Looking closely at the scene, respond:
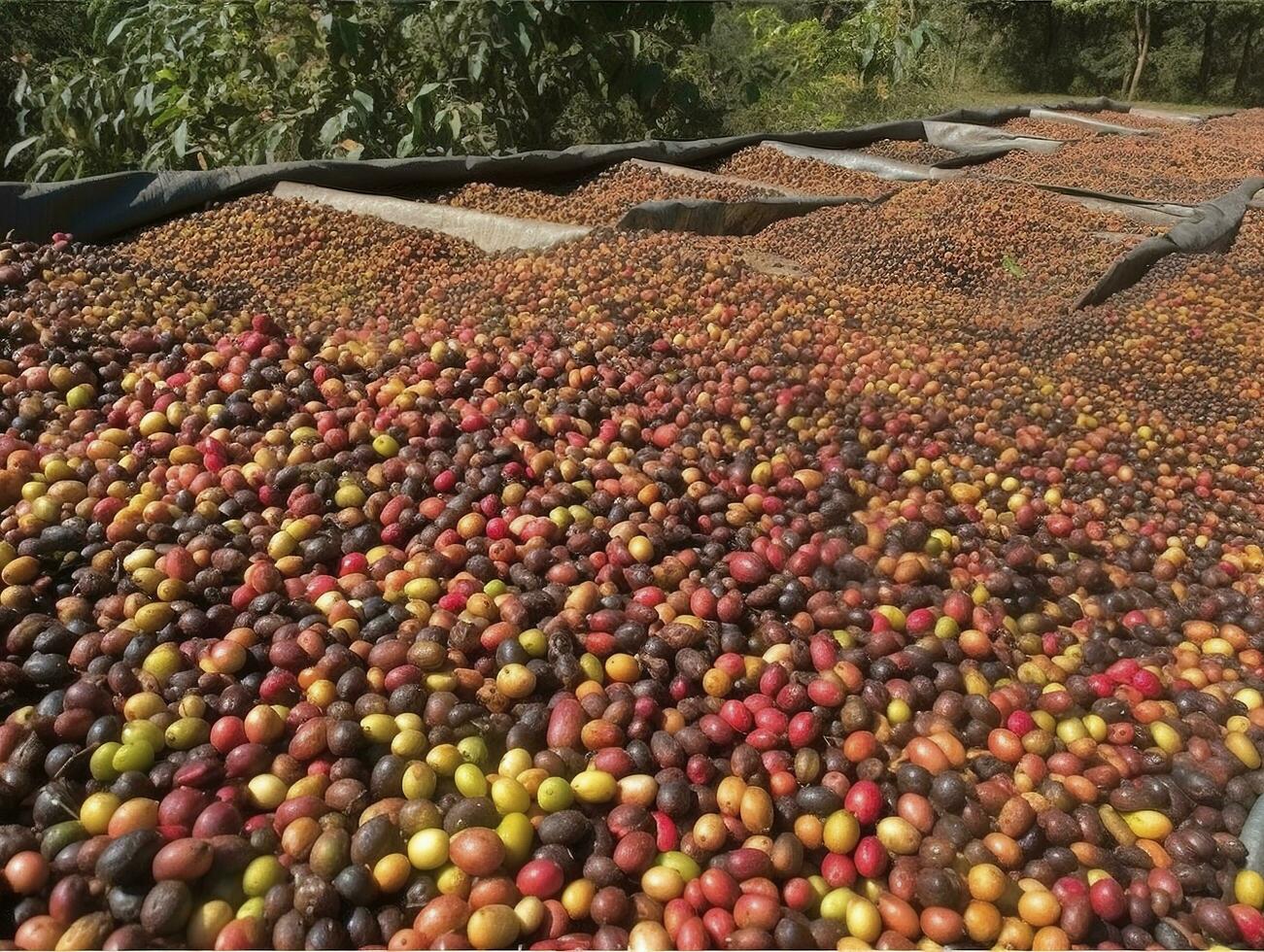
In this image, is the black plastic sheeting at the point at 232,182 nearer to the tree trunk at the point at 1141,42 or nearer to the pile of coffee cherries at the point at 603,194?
the pile of coffee cherries at the point at 603,194

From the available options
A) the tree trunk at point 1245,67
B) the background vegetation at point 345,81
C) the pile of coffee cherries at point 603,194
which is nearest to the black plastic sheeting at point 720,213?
the pile of coffee cherries at point 603,194

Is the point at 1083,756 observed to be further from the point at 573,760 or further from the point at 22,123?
the point at 22,123

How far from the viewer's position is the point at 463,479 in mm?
3270

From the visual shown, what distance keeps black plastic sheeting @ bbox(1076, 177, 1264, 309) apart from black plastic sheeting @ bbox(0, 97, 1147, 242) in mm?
4319

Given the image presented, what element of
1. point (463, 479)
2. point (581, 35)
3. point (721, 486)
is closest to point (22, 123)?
point (581, 35)

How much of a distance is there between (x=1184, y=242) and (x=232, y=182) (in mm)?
7415

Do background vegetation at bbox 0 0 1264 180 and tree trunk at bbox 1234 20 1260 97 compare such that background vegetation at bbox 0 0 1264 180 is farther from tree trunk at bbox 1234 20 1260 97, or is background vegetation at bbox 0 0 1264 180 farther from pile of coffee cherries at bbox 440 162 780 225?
tree trunk at bbox 1234 20 1260 97

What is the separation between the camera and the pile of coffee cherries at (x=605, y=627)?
192cm

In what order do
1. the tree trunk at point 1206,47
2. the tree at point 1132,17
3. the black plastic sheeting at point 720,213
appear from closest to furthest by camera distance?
1. the black plastic sheeting at point 720,213
2. the tree at point 1132,17
3. the tree trunk at point 1206,47

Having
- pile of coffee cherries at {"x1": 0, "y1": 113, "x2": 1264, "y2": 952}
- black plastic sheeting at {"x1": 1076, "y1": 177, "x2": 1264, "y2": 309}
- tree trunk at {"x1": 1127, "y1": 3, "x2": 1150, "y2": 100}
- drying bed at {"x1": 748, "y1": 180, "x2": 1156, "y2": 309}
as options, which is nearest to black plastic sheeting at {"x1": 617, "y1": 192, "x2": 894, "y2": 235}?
drying bed at {"x1": 748, "y1": 180, "x2": 1156, "y2": 309}

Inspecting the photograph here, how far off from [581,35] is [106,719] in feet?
29.9

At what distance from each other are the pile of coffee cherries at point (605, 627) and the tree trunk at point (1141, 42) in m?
28.3

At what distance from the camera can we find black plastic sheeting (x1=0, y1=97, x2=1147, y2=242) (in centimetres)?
537

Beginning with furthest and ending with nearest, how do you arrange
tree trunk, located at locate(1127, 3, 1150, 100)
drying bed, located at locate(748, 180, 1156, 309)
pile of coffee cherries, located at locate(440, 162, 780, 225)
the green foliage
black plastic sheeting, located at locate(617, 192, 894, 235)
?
tree trunk, located at locate(1127, 3, 1150, 100) → the green foliage → pile of coffee cherries, located at locate(440, 162, 780, 225) → black plastic sheeting, located at locate(617, 192, 894, 235) → drying bed, located at locate(748, 180, 1156, 309)
